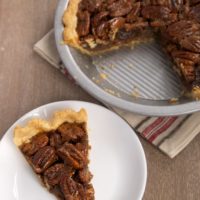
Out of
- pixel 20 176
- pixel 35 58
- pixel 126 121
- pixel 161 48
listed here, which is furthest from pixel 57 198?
pixel 161 48

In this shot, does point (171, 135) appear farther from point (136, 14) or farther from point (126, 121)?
point (136, 14)

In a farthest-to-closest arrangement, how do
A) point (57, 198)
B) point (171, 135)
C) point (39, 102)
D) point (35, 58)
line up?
point (35, 58)
point (39, 102)
point (171, 135)
point (57, 198)

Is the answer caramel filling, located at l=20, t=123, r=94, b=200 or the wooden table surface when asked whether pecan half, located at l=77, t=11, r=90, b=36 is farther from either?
caramel filling, located at l=20, t=123, r=94, b=200

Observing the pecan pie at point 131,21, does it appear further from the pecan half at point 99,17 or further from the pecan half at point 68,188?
the pecan half at point 68,188

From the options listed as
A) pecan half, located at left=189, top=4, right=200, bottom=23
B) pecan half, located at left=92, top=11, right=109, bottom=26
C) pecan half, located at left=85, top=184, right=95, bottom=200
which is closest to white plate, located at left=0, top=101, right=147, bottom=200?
pecan half, located at left=85, top=184, right=95, bottom=200

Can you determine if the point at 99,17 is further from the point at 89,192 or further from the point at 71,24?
the point at 89,192

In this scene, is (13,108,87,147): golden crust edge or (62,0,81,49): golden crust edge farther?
(62,0,81,49): golden crust edge

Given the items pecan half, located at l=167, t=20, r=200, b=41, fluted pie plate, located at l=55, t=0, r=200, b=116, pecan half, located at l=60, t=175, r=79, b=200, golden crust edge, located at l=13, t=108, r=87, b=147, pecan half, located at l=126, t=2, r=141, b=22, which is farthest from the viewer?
pecan half, located at l=126, t=2, r=141, b=22

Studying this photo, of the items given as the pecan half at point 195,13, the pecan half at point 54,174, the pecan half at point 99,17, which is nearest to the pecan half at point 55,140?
the pecan half at point 54,174
